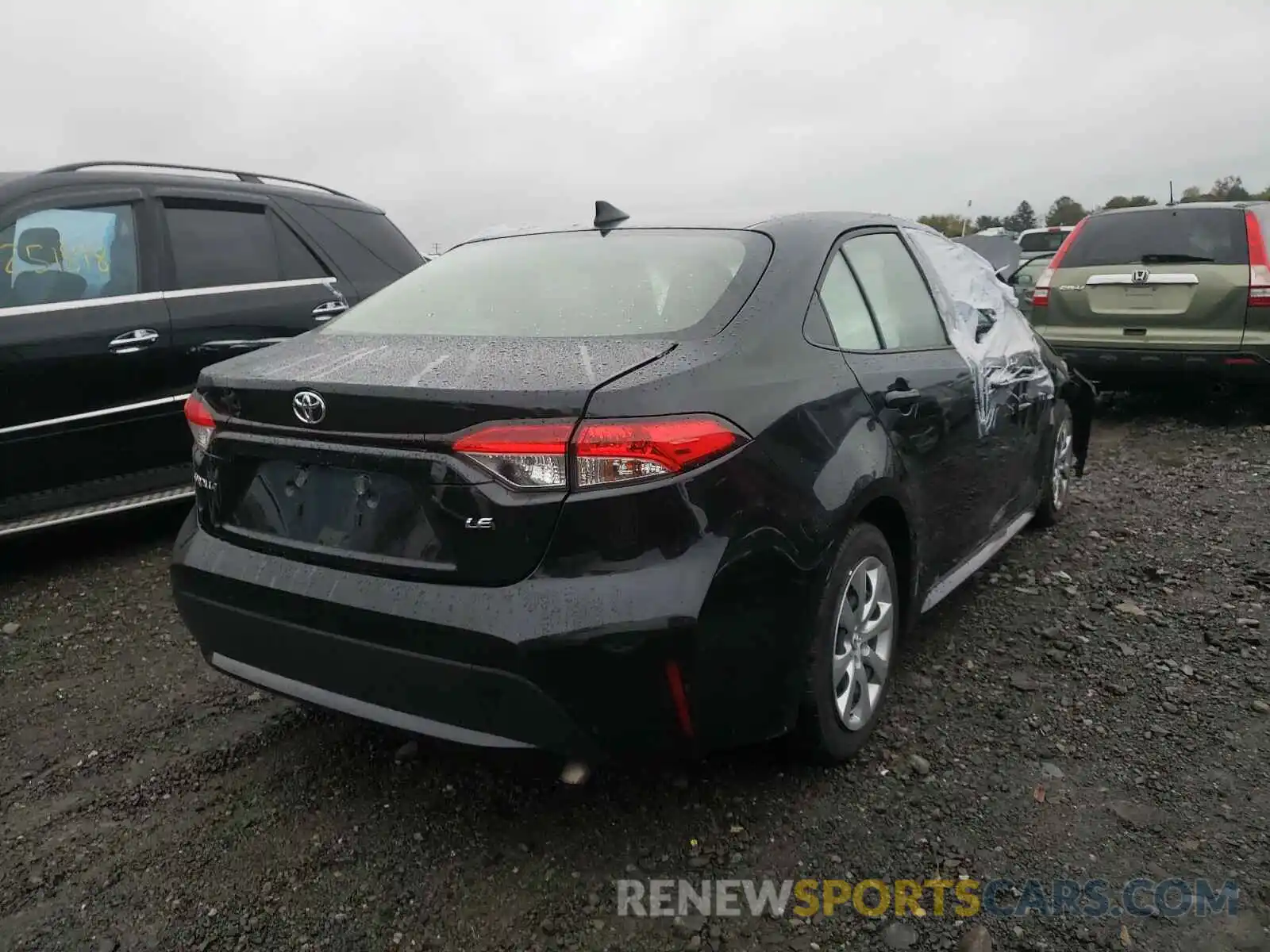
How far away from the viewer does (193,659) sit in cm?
345

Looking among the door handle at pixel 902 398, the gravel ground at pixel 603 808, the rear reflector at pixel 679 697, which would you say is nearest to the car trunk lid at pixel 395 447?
the rear reflector at pixel 679 697

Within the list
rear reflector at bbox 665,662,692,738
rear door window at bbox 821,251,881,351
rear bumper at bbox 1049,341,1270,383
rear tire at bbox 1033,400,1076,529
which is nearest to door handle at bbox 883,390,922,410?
rear door window at bbox 821,251,881,351

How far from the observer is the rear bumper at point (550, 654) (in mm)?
1986

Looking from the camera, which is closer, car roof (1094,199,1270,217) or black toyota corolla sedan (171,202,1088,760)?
black toyota corolla sedan (171,202,1088,760)

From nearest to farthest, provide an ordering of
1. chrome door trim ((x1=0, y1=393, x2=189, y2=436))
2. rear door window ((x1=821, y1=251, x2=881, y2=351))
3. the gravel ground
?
the gravel ground < rear door window ((x1=821, y1=251, x2=881, y2=351)) < chrome door trim ((x1=0, y1=393, x2=189, y2=436))

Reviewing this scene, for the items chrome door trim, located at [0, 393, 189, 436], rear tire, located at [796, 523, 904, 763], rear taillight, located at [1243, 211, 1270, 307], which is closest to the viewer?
rear tire, located at [796, 523, 904, 763]

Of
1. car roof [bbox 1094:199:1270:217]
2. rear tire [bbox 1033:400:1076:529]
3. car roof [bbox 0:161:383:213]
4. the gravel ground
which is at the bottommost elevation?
the gravel ground

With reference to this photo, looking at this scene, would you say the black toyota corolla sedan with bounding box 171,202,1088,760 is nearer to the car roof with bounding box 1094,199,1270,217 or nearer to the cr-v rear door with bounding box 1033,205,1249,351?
the cr-v rear door with bounding box 1033,205,1249,351

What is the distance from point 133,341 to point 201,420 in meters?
2.19

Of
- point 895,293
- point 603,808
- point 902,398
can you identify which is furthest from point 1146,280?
point 603,808

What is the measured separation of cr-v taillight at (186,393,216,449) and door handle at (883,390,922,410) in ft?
5.90

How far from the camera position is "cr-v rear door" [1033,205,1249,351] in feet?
22.4

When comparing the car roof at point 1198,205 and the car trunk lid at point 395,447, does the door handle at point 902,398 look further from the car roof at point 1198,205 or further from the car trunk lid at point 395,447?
the car roof at point 1198,205

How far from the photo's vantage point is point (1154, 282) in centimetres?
708
